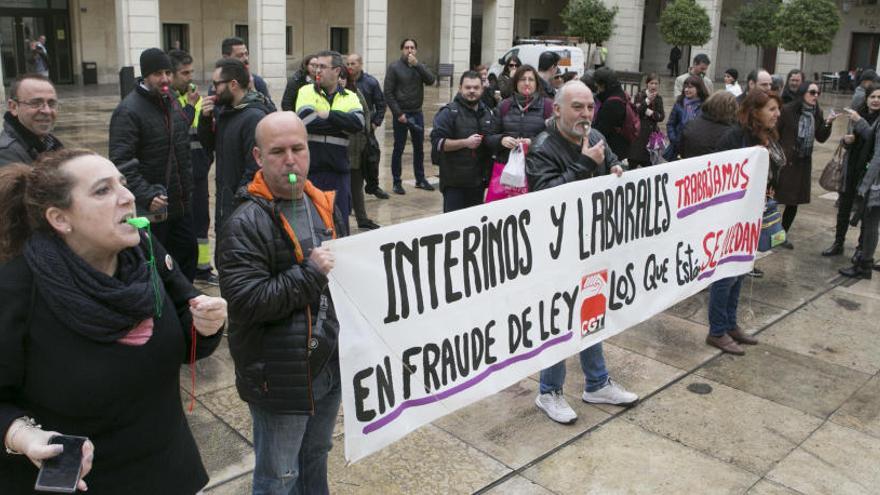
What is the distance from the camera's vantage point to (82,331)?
2309 mm

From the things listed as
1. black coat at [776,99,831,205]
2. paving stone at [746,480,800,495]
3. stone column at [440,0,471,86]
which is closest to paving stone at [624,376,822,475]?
paving stone at [746,480,800,495]

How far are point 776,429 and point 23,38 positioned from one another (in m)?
28.8

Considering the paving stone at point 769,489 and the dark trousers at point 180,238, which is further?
the dark trousers at point 180,238

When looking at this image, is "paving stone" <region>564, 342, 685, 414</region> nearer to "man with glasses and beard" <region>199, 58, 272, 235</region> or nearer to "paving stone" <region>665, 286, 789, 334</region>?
"paving stone" <region>665, 286, 789, 334</region>

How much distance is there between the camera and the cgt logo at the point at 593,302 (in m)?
4.73

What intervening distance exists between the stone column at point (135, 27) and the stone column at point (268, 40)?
3.27 metres

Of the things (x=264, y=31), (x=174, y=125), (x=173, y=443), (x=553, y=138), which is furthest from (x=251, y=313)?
(x=264, y=31)

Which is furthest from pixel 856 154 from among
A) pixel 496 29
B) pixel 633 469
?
pixel 496 29

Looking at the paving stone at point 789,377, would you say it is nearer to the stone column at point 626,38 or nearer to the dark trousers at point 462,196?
the dark trousers at point 462,196

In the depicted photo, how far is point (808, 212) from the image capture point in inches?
443

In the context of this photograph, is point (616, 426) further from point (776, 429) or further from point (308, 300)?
point (308, 300)

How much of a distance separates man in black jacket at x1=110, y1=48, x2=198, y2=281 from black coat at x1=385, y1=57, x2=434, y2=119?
5631 mm

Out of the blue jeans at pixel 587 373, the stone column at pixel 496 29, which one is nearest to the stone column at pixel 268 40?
the stone column at pixel 496 29

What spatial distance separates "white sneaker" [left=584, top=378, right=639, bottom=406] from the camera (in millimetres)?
5117
